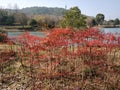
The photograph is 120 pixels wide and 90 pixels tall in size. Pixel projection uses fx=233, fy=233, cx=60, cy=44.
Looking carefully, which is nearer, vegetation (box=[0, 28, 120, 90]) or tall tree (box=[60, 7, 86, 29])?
vegetation (box=[0, 28, 120, 90])

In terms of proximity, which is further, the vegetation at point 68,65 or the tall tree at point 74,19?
the tall tree at point 74,19

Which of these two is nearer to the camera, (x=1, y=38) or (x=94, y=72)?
(x=94, y=72)

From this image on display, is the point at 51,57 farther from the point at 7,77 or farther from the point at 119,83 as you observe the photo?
the point at 119,83

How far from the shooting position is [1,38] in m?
19.0

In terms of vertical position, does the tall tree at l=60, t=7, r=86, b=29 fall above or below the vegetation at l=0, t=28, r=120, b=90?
above

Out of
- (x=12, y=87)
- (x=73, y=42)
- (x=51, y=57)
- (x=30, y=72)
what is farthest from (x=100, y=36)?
(x=12, y=87)

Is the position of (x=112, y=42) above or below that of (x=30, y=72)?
above

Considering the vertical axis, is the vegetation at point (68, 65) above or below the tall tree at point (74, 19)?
below

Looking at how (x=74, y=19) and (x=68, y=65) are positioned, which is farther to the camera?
(x=74, y=19)

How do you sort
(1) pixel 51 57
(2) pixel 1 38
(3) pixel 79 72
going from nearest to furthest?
1. (3) pixel 79 72
2. (1) pixel 51 57
3. (2) pixel 1 38

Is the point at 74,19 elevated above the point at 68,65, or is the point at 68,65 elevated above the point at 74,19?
the point at 74,19

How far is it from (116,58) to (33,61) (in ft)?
13.9

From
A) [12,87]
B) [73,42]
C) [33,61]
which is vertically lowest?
[12,87]

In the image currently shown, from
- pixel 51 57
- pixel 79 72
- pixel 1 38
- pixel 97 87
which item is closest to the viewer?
pixel 97 87
